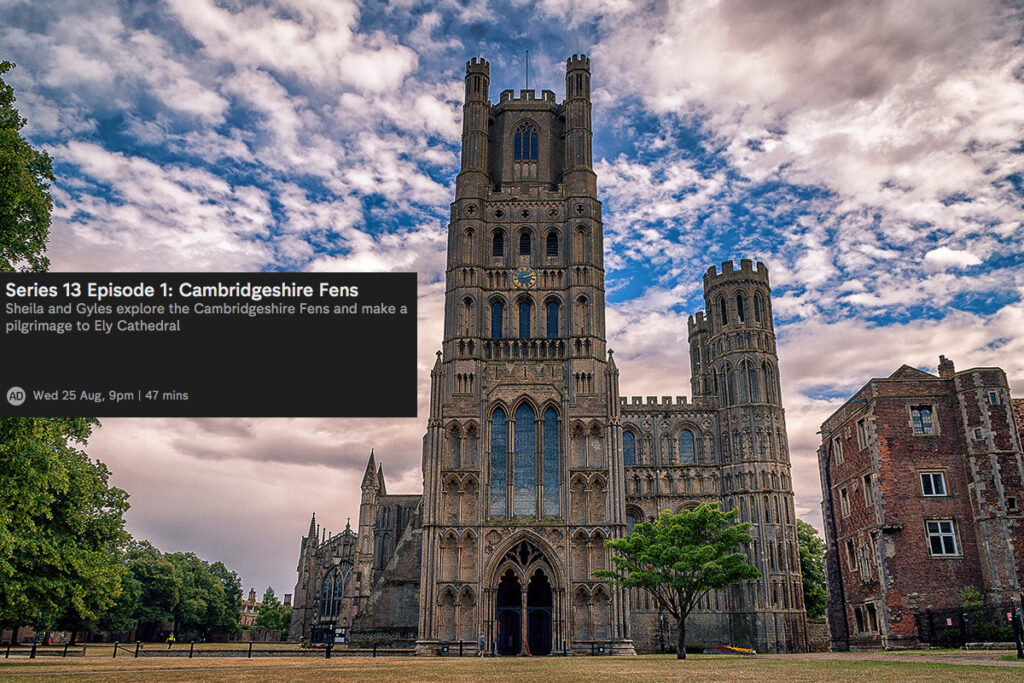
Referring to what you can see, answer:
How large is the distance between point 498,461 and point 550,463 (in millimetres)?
3637

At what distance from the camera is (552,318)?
5788cm

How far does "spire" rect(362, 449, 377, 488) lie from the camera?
9862cm

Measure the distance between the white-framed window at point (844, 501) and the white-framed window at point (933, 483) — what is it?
19.8 feet

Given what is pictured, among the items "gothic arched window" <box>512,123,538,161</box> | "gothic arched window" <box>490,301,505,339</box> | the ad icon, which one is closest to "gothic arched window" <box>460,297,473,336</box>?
"gothic arched window" <box>490,301,505,339</box>

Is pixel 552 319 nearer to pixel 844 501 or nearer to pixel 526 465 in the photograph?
pixel 526 465

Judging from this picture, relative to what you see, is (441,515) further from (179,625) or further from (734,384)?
(179,625)

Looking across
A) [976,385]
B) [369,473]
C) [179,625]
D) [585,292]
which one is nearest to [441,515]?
[585,292]

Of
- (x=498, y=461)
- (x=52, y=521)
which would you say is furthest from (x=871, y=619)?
(x=52, y=521)

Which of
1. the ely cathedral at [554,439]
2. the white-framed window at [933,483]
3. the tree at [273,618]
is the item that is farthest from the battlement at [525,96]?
the tree at [273,618]

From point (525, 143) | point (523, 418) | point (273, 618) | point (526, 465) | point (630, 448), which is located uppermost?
point (525, 143)

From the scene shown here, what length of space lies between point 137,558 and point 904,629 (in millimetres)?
80282

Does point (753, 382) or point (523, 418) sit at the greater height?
point (753, 382)

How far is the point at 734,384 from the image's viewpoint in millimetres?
65688

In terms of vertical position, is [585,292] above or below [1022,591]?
above
